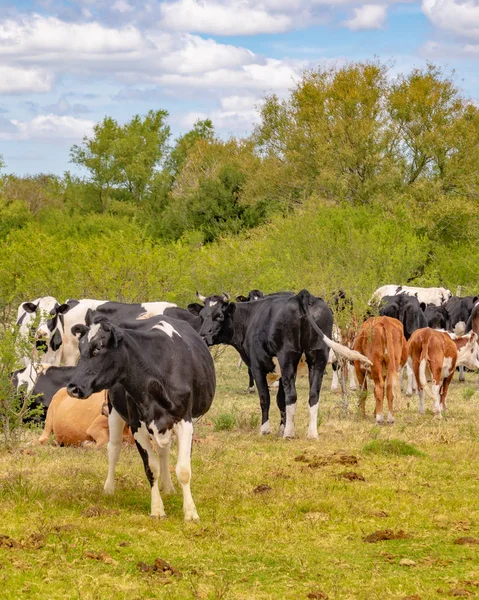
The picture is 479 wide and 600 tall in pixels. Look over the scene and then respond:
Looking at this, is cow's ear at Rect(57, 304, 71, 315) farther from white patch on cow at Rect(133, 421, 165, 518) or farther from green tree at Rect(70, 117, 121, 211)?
green tree at Rect(70, 117, 121, 211)

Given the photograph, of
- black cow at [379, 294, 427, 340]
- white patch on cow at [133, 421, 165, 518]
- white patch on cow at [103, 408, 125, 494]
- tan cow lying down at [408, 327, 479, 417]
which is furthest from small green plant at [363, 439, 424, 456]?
black cow at [379, 294, 427, 340]

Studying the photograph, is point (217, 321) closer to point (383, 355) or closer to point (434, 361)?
point (383, 355)

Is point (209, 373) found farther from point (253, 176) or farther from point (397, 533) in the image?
point (253, 176)

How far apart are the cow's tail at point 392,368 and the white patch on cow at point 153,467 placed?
22.1 feet

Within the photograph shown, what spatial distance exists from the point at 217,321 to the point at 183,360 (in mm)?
6311

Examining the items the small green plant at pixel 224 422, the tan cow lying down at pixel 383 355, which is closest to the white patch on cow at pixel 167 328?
the small green plant at pixel 224 422

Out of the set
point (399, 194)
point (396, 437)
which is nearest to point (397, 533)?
point (396, 437)

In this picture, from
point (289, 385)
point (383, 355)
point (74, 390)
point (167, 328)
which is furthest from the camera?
point (383, 355)

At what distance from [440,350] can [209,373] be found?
760 cm

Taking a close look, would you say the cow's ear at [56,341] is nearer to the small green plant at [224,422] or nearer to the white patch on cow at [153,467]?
the small green plant at [224,422]

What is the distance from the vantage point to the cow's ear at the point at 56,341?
17.6m

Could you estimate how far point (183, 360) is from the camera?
8875 mm

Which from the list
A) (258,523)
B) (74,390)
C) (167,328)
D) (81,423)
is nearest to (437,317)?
(81,423)

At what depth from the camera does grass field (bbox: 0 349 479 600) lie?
6629mm
